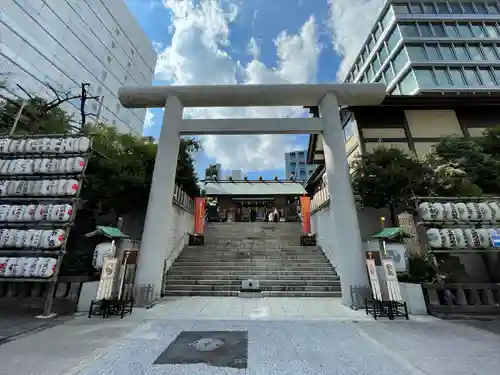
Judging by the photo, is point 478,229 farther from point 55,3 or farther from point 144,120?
point 144,120

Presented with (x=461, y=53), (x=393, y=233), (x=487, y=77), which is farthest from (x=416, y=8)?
(x=393, y=233)

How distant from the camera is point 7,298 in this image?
5453 mm

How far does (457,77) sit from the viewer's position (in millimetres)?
22391

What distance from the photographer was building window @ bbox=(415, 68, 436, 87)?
21.3 metres

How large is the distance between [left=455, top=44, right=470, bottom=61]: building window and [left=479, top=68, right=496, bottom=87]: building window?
1975 mm

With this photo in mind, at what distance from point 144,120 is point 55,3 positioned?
50.2ft

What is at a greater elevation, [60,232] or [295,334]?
[60,232]

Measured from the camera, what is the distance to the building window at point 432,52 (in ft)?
76.0

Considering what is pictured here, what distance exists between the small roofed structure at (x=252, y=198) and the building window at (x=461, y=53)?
22811mm

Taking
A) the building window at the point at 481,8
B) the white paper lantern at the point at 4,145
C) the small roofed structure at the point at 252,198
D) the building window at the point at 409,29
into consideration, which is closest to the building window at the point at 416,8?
the building window at the point at 409,29

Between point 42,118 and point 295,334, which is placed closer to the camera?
point 295,334

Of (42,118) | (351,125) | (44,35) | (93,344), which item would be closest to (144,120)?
(44,35)

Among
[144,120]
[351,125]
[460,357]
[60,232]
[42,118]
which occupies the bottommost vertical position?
[460,357]

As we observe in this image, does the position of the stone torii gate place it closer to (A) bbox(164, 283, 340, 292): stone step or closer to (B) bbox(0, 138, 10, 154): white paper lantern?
(A) bbox(164, 283, 340, 292): stone step
